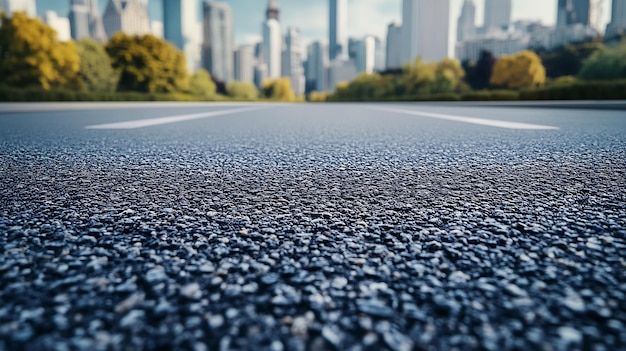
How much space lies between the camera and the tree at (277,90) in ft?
381

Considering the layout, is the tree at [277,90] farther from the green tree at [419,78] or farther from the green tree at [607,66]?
the green tree at [607,66]

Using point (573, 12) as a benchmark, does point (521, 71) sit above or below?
below

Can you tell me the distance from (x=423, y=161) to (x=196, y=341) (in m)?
2.49

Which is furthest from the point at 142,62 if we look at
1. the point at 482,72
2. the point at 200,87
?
the point at 482,72

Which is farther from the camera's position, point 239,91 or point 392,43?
point 392,43

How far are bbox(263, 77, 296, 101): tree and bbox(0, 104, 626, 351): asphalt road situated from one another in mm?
115223

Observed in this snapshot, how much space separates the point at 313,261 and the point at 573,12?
220182 millimetres

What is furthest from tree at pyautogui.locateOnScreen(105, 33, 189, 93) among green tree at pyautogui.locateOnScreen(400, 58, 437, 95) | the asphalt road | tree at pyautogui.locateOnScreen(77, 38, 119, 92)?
the asphalt road

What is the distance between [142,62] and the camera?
156 feet

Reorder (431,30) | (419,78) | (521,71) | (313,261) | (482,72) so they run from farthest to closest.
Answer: (431,30)
(482,72)
(419,78)
(521,71)
(313,261)

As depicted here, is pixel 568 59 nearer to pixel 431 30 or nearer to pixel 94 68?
pixel 94 68

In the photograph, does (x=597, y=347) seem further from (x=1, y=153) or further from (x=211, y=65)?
(x=211, y=65)

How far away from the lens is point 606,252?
114 centimetres

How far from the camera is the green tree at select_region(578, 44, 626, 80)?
3844 cm
